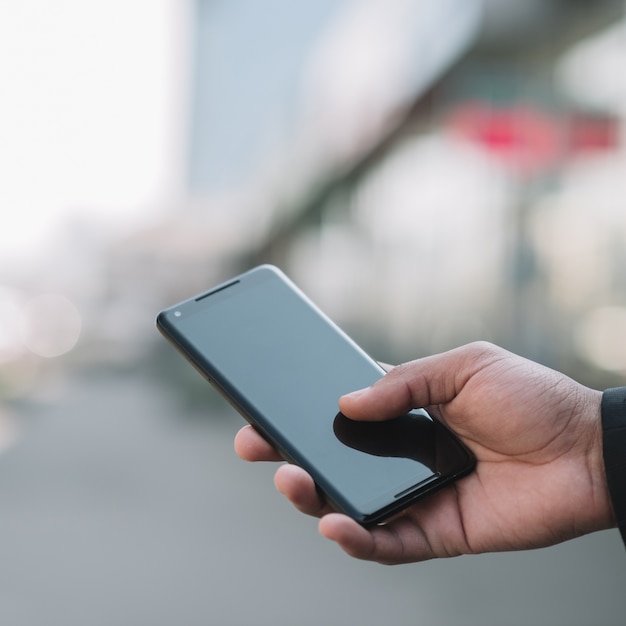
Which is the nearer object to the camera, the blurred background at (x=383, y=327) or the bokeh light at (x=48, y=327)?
the blurred background at (x=383, y=327)

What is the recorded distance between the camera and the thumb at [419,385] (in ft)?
7.17

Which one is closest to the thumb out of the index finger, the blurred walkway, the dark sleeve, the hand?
the hand

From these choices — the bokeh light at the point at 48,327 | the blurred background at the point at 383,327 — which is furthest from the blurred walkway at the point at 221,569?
the bokeh light at the point at 48,327

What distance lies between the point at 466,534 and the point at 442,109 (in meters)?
9.35

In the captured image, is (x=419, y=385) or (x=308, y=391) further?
(x=308, y=391)

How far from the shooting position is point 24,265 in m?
68.8

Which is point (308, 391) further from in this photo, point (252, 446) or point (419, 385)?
point (419, 385)

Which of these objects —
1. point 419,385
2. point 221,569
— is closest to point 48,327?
point 221,569

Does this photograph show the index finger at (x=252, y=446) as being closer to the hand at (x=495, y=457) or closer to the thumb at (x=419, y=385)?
the hand at (x=495, y=457)

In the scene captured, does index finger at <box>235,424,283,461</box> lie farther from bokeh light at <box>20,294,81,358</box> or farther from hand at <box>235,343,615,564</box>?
bokeh light at <box>20,294,81,358</box>

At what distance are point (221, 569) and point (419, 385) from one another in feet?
9.35

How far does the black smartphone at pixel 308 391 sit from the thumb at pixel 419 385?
91 mm

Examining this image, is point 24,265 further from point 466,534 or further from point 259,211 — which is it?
point 466,534

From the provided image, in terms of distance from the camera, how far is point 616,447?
2.00 meters
